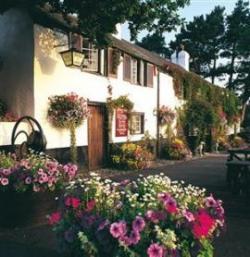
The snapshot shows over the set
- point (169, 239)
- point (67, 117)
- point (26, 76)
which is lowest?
point (169, 239)

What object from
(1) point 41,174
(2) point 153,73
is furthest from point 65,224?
(2) point 153,73

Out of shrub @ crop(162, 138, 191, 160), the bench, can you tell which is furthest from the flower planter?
shrub @ crop(162, 138, 191, 160)

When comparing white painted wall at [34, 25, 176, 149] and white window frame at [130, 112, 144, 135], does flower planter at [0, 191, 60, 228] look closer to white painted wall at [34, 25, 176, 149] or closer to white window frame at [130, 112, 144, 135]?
white painted wall at [34, 25, 176, 149]

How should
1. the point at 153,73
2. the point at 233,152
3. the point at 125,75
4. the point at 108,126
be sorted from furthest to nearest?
the point at 153,73 < the point at 125,75 < the point at 108,126 < the point at 233,152

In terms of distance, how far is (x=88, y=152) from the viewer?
1745 centimetres

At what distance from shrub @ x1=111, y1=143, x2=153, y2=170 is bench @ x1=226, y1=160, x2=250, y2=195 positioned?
632cm

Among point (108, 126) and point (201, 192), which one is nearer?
point (201, 192)

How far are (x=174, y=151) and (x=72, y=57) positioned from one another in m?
10.7

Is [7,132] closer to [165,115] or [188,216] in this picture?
[188,216]

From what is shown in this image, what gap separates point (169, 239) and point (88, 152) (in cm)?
1305

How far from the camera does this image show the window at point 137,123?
21423 mm

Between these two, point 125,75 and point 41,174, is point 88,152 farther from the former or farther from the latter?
point 41,174

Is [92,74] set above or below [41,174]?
above

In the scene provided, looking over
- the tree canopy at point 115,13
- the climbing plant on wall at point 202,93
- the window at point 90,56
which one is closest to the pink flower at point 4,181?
the tree canopy at point 115,13
